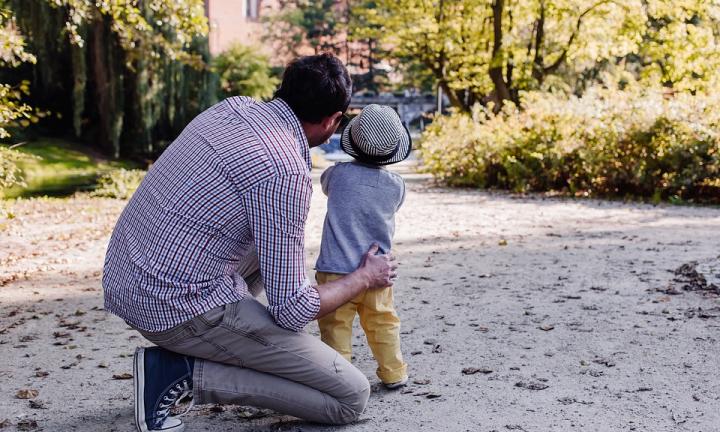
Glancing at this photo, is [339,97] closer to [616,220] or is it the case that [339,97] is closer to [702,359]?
[702,359]

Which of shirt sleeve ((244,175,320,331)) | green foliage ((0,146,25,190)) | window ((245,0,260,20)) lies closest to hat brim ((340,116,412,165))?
shirt sleeve ((244,175,320,331))

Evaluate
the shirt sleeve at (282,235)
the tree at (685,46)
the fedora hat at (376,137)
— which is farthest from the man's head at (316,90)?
the tree at (685,46)

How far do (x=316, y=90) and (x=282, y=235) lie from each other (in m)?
0.61

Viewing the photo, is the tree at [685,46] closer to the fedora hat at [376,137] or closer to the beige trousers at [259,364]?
the fedora hat at [376,137]

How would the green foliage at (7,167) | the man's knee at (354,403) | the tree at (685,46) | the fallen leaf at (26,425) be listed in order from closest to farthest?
the man's knee at (354,403) < the fallen leaf at (26,425) < the green foliage at (7,167) < the tree at (685,46)

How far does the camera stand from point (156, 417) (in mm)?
3281

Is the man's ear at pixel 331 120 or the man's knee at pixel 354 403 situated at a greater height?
the man's ear at pixel 331 120

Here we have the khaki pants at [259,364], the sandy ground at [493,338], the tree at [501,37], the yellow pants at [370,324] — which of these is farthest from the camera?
the tree at [501,37]

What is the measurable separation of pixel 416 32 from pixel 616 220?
46.9 feet

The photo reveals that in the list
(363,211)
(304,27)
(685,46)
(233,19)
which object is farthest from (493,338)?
(233,19)

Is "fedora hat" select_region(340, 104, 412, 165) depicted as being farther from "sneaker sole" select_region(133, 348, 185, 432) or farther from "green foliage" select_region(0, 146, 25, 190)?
"green foliage" select_region(0, 146, 25, 190)

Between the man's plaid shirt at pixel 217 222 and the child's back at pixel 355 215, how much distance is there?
68cm

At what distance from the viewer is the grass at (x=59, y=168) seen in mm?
16312

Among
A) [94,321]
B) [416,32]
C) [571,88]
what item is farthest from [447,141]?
[571,88]
